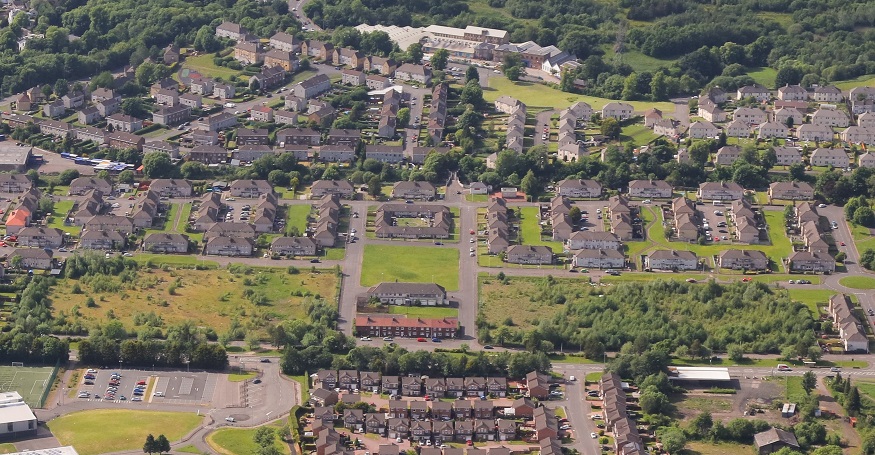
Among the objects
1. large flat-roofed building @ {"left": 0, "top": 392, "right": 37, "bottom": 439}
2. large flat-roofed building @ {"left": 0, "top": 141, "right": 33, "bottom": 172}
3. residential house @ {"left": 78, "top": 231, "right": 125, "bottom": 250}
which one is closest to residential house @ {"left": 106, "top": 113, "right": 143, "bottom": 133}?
large flat-roofed building @ {"left": 0, "top": 141, "right": 33, "bottom": 172}

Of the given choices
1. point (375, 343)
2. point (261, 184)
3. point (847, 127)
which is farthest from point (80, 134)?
point (847, 127)

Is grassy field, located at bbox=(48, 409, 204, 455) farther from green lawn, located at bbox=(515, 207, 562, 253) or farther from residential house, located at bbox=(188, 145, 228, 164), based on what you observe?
residential house, located at bbox=(188, 145, 228, 164)

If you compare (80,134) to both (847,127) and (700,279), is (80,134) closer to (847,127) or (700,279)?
(700,279)

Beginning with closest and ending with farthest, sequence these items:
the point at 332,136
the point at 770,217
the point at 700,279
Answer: the point at 700,279 < the point at 770,217 < the point at 332,136

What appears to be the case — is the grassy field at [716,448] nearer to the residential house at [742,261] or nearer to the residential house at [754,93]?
the residential house at [742,261]

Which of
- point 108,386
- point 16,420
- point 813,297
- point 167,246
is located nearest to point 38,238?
point 167,246

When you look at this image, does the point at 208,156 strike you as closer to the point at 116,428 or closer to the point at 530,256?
the point at 530,256

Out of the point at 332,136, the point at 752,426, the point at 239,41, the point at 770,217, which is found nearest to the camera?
the point at 752,426
